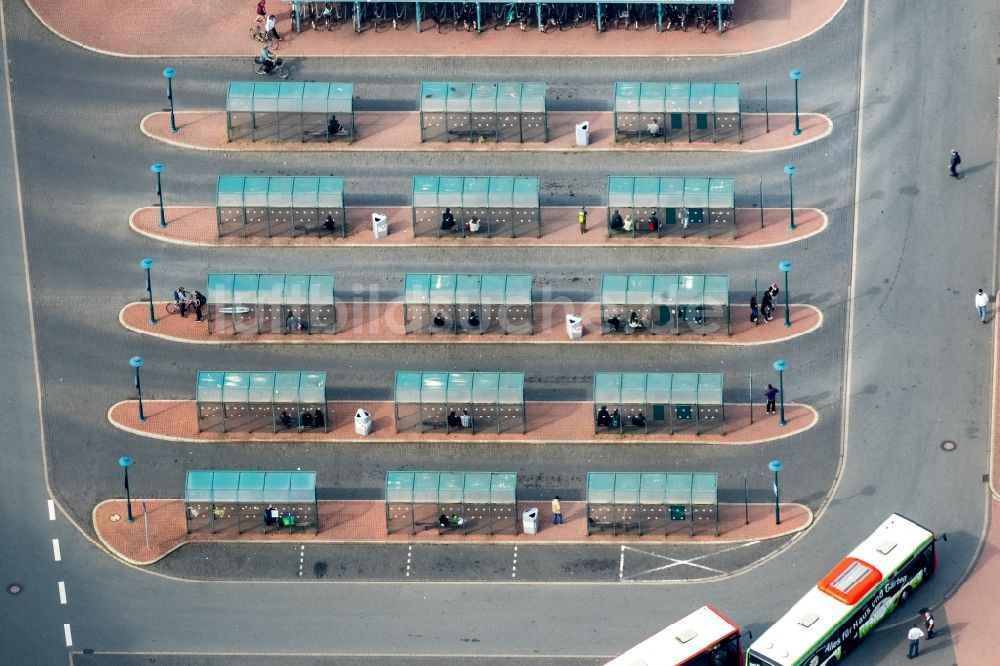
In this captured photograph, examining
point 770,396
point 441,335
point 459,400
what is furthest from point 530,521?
point 770,396

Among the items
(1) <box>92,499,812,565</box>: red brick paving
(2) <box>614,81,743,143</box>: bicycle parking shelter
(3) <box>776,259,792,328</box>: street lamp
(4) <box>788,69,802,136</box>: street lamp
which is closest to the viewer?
(1) <box>92,499,812,565</box>: red brick paving

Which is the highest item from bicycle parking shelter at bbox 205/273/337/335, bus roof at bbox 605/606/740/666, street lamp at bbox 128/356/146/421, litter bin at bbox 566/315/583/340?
bicycle parking shelter at bbox 205/273/337/335

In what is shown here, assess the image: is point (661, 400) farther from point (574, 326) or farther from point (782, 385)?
point (574, 326)

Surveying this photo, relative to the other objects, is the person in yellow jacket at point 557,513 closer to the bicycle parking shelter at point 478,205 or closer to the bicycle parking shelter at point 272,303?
the bicycle parking shelter at point 272,303

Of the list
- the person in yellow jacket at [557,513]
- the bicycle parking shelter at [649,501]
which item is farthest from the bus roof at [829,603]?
the person in yellow jacket at [557,513]

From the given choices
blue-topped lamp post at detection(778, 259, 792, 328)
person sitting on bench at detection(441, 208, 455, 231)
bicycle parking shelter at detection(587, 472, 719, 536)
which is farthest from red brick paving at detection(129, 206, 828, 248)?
bicycle parking shelter at detection(587, 472, 719, 536)

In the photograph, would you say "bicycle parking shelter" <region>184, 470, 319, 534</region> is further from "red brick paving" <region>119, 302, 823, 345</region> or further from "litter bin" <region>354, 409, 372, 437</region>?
"red brick paving" <region>119, 302, 823, 345</region>

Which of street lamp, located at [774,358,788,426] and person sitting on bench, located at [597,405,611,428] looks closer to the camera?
person sitting on bench, located at [597,405,611,428]
